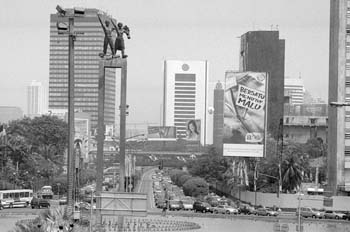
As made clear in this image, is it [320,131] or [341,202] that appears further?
[320,131]

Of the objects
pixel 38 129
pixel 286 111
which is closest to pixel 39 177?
pixel 38 129

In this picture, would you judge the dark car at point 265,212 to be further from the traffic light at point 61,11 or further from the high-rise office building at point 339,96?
the traffic light at point 61,11

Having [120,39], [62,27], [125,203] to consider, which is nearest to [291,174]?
[120,39]

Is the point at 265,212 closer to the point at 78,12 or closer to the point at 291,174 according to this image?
the point at 291,174

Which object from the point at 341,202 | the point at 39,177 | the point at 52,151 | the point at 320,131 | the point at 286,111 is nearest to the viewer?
the point at 341,202

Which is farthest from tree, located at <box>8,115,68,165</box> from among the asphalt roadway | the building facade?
the asphalt roadway

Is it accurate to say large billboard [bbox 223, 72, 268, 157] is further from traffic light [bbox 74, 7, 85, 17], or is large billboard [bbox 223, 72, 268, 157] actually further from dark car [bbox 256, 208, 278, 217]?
traffic light [bbox 74, 7, 85, 17]

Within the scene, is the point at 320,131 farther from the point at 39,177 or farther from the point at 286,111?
the point at 39,177
